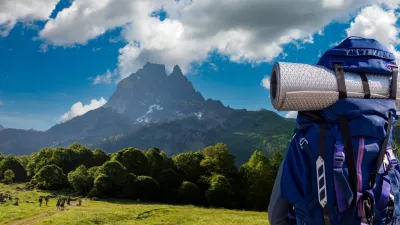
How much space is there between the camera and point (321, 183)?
3.34m

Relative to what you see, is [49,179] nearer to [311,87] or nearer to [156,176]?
[156,176]

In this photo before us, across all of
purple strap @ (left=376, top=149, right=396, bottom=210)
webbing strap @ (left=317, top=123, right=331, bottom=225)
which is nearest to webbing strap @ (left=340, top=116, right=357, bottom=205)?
webbing strap @ (left=317, top=123, right=331, bottom=225)

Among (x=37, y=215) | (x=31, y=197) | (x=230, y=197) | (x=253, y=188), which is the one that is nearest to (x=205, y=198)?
(x=230, y=197)

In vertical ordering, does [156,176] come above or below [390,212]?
below

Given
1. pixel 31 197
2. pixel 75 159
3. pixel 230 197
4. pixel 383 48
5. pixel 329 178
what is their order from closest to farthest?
pixel 329 178
pixel 383 48
pixel 31 197
pixel 230 197
pixel 75 159

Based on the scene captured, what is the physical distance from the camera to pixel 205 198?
222 ft

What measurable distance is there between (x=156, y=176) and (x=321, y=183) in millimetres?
69164

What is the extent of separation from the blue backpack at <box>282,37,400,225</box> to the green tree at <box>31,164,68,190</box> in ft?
226

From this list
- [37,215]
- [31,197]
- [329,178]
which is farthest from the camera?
[31,197]

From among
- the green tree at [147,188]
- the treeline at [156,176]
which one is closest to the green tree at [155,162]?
the treeline at [156,176]

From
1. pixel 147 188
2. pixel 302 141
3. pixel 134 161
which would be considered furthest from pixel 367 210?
pixel 134 161

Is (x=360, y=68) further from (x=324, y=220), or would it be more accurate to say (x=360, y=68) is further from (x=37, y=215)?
(x=37, y=215)

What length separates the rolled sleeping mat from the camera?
345 cm

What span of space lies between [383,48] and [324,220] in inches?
75.0
